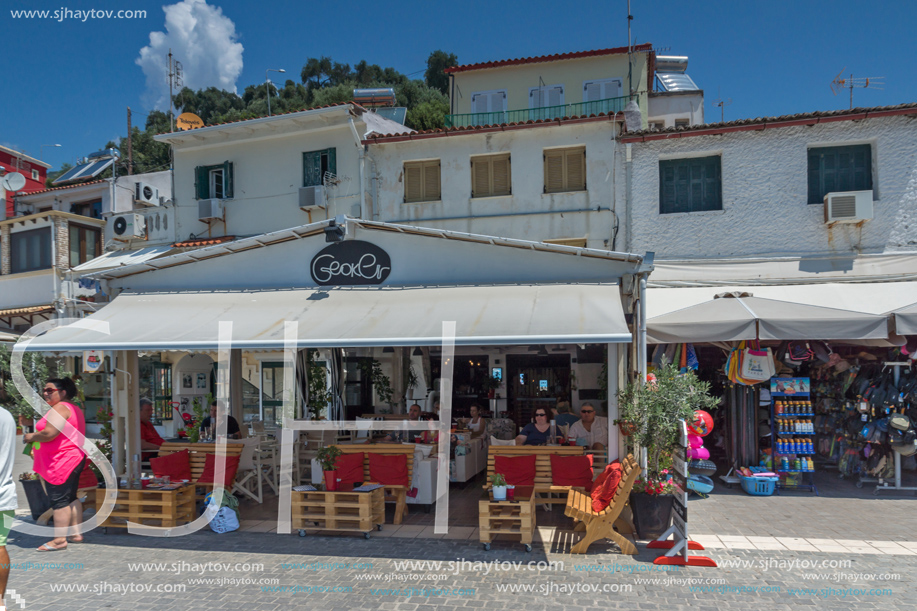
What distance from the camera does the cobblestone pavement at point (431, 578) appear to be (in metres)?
4.96

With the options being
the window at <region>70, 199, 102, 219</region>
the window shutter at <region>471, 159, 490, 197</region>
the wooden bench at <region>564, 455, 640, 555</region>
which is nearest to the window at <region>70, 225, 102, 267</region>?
the window at <region>70, 199, 102, 219</region>

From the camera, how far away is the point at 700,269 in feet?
40.1

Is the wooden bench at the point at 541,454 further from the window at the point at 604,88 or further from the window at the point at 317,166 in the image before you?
the window at the point at 604,88

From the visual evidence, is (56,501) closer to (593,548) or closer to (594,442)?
→ (593,548)

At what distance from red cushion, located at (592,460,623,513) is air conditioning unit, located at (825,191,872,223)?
8.43 metres

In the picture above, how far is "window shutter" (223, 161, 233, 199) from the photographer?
55.8 ft

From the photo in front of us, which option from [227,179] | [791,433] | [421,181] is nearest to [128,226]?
[227,179]

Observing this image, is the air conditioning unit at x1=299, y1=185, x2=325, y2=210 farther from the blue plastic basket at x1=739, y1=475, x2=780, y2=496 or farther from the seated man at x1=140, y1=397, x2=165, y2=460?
the blue plastic basket at x1=739, y1=475, x2=780, y2=496

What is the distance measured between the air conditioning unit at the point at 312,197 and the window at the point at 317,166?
0.44 m

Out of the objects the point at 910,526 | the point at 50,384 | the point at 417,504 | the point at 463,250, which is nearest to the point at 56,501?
the point at 50,384

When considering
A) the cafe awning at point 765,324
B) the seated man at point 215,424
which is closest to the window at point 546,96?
the cafe awning at point 765,324

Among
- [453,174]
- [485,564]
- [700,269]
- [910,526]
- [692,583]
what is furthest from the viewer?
[453,174]

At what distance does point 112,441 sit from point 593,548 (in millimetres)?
6503

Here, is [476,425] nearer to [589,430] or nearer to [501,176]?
[589,430]
